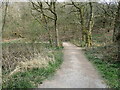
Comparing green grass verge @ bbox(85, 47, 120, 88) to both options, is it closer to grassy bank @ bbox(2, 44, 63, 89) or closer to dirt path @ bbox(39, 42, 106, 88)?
dirt path @ bbox(39, 42, 106, 88)

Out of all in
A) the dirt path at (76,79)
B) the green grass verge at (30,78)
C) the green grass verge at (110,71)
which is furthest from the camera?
the green grass verge at (110,71)

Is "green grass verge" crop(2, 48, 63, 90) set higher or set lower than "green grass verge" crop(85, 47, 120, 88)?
higher

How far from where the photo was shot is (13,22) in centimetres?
2856

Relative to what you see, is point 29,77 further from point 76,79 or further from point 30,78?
point 76,79

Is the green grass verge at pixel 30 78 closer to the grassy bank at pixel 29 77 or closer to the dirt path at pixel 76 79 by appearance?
the grassy bank at pixel 29 77

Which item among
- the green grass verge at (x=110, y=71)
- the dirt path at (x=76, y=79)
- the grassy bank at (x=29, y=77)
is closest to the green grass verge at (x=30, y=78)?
the grassy bank at (x=29, y=77)

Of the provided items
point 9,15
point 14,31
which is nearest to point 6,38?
point 14,31

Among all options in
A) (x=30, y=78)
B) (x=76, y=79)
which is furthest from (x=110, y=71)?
(x=30, y=78)

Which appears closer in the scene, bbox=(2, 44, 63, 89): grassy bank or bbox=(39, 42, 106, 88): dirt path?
bbox=(2, 44, 63, 89): grassy bank

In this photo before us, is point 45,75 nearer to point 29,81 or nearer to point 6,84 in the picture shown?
point 29,81

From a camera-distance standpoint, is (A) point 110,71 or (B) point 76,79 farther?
(A) point 110,71

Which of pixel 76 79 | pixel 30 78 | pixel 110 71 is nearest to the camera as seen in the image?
pixel 30 78

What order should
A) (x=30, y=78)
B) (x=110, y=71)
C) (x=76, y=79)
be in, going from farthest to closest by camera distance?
(x=110, y=71), (x=76, y=79), (x=30, y=78)

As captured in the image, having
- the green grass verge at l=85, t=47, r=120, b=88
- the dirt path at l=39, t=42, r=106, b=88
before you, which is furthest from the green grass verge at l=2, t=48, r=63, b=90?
the green grass verge at l=85, t=47, r=120, b=88
